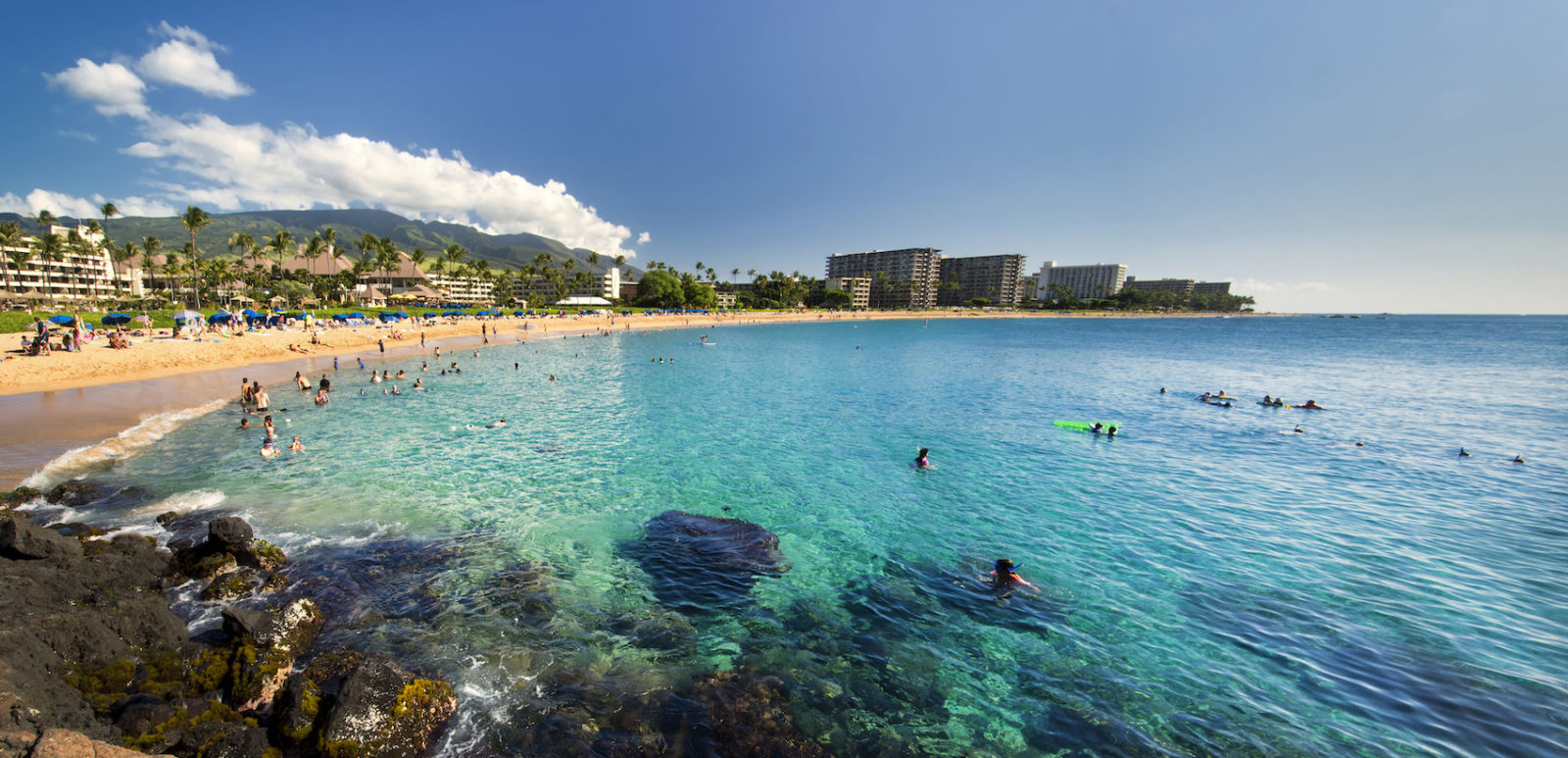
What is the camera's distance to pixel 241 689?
7.29m

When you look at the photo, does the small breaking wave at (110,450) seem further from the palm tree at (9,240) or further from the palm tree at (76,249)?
the palm tree at (76,249)

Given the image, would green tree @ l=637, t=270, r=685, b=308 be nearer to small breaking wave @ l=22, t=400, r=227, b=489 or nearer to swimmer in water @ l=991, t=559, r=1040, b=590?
small breaking wave @ l=22, t=400, r=227, b=489

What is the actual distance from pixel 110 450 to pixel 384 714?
22388mm

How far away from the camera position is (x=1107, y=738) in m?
7.82

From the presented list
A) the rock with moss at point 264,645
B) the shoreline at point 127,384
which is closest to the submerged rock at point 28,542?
the rock with moss at point 264,645

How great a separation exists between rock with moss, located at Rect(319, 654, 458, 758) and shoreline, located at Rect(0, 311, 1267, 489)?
18406mm

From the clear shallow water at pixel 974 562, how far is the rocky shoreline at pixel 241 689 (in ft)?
1.47

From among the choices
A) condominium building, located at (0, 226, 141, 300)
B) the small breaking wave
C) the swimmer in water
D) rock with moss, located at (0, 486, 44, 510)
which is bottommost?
the small breaking wave

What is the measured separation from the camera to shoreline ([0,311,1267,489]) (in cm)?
1934

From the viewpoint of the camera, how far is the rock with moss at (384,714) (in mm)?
6605

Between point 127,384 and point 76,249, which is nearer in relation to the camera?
point 127,384

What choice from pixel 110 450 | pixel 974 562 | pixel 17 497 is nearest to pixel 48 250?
pixel 110 450

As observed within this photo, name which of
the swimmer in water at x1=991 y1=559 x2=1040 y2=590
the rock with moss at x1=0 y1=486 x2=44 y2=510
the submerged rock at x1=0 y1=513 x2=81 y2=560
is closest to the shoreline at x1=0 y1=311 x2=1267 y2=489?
the rock with moss at x1=0 y1=486 x2=44 y2=510

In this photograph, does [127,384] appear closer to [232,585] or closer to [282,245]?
[232,585]
